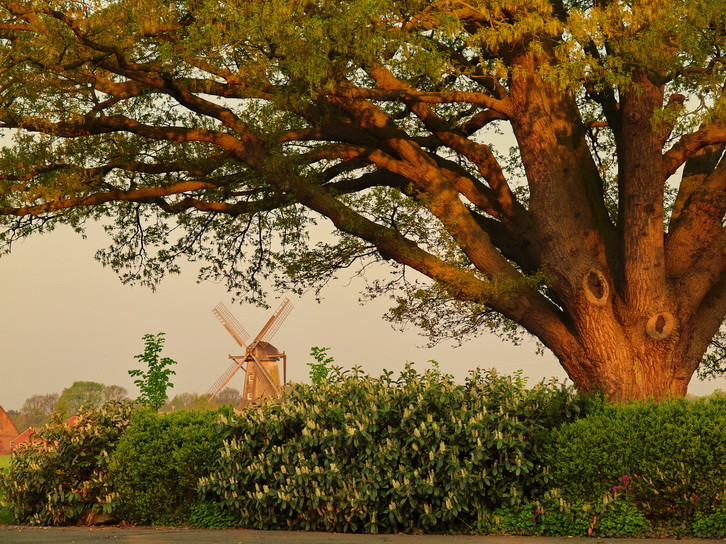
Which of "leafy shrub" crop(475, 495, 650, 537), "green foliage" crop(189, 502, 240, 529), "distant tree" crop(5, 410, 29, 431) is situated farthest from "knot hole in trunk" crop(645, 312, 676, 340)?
"distant tree" crop(5, 410, 29, 431)

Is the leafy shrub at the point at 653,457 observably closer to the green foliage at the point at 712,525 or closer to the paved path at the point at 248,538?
the green foliage at the point at 712,525

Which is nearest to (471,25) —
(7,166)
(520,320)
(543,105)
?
(543,105)

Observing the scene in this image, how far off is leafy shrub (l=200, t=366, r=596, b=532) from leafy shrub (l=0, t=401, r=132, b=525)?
2396 millimetres

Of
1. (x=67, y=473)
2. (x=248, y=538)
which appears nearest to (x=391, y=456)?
(x=248, y=538)

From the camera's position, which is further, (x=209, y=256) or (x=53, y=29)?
(x=209, y=256)

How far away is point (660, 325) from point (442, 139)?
574 centimetres

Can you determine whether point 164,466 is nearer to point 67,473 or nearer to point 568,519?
point 67,473

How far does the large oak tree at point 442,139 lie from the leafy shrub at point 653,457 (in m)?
3.01

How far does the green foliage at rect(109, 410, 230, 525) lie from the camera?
12.2 metres

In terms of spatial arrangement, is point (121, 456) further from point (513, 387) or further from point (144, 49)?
point (144, 49)

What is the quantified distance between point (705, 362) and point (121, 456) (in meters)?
15.5

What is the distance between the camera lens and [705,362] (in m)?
21.7

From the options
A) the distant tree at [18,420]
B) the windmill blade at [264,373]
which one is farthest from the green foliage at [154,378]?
the distant tree at [18,420]

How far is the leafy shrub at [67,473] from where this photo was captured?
13.2 metres
